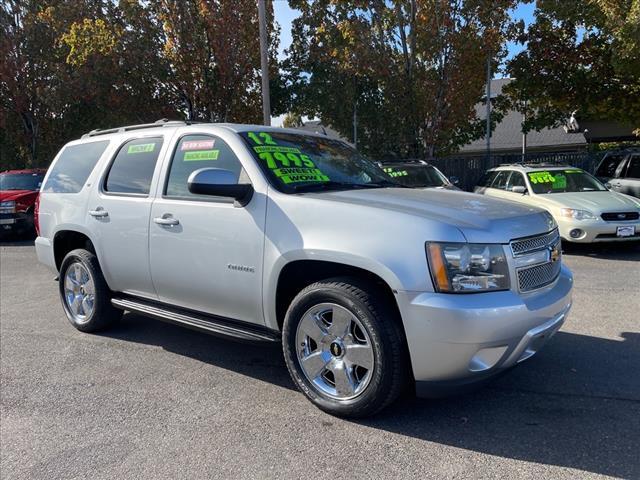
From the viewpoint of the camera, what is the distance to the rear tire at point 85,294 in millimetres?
4965

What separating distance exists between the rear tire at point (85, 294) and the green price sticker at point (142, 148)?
1.09 meters

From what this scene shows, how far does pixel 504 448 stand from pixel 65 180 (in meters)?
4.69

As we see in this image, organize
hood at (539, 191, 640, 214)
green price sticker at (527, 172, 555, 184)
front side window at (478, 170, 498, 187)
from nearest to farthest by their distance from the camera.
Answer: hood at (539, 191, 640, 214) < green price sticker at (527, 172, 555, 184) < front side window at (478, 170, 498, 187)

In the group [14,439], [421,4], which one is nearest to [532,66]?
[421,4]

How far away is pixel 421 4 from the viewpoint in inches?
563

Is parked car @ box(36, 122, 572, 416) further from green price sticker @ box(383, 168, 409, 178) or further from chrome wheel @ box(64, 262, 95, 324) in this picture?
green price sticker @ box(383, 168, 409, 178)

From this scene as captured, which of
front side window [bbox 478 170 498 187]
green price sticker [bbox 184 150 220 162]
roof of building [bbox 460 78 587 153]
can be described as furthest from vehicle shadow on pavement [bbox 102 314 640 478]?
roof of building [bbox 460 78 587 153]

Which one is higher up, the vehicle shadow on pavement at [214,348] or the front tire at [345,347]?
the front tire at [345,347]

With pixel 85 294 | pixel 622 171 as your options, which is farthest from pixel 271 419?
pixel 622 171

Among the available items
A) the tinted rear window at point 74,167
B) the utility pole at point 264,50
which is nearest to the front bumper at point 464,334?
the tinted rear window at point 74,167

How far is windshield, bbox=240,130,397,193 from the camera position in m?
3.77

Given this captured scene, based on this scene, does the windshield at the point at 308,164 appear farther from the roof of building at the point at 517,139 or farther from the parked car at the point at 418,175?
the roof of building at the point at 517,139

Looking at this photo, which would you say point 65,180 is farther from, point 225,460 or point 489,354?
point 489,354

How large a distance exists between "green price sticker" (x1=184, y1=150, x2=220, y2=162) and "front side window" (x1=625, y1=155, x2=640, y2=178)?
1034 cm
